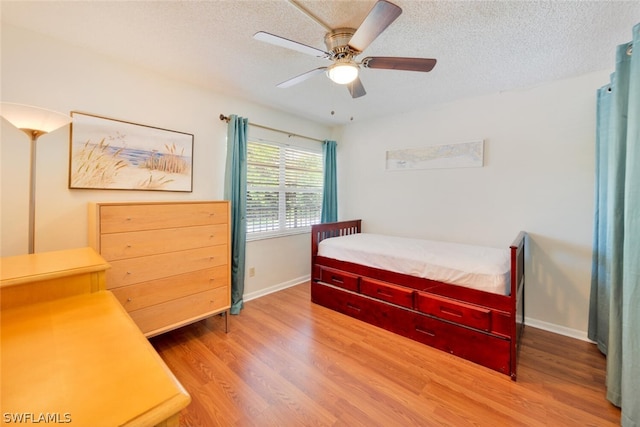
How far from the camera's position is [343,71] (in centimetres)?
170

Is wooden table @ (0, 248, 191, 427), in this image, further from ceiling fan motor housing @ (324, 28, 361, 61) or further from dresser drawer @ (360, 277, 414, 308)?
dresser drawer @ (360, 277, 414, 308)

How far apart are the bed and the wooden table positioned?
2047mm

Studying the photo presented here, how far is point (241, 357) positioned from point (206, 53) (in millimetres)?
2392

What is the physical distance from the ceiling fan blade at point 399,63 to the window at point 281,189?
189cm

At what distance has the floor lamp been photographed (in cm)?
149

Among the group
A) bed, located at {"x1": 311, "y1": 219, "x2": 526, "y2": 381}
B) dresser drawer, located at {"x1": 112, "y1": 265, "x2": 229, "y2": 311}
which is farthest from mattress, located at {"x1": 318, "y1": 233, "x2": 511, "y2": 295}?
dresser drawer, located at {"x1": 112, "y1": 265, "x2": 229, "y2": 311}

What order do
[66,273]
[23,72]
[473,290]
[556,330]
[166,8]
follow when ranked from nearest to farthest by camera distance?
1. [66,273]
2. [166,8]
3. [23,72]
4. [473,290]
5. [556,330]

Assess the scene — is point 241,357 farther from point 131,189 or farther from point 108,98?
point 108,98

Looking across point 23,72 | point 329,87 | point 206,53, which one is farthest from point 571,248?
point 23,72

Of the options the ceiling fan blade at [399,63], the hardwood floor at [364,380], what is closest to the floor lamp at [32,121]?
the hardwood floor at [364,380]

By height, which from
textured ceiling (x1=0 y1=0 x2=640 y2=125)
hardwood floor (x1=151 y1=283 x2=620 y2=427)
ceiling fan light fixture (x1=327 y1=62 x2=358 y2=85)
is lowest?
hardwood floor (x1=151 y1=283 x2=620 y2=427)

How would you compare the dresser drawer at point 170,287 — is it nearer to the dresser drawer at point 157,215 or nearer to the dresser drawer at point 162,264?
the dresser drawer at point 162,264

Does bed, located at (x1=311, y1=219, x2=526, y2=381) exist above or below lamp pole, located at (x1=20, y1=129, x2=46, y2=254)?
below

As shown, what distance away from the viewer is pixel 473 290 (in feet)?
6.81
